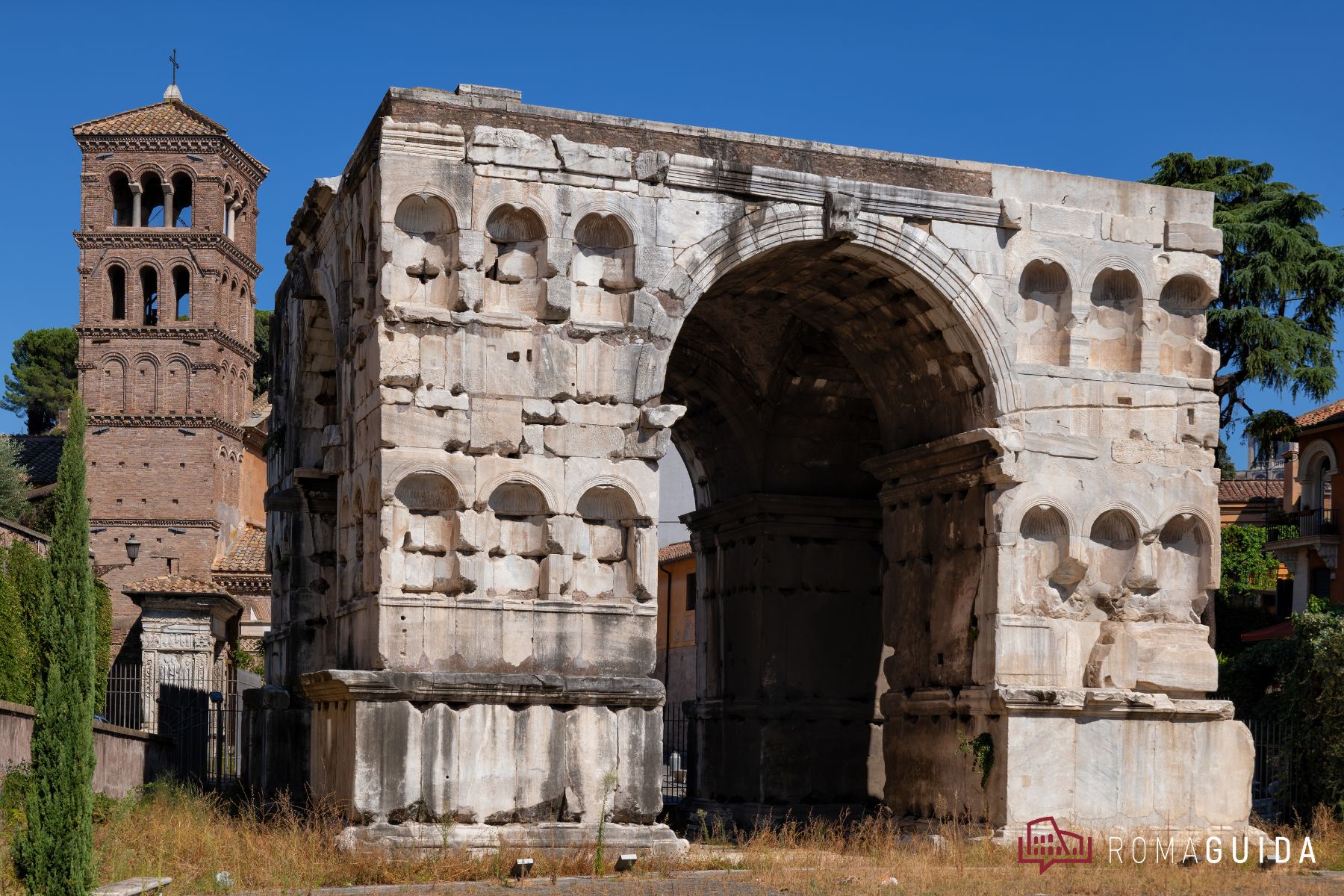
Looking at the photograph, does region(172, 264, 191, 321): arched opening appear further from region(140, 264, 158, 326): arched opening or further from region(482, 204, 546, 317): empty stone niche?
region(482, 204, 546, 317): empty stone niche

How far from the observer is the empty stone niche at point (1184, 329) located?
629 inches

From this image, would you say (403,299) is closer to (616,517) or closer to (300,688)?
(616,517)

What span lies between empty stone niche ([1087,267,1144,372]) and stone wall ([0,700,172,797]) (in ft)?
30.8

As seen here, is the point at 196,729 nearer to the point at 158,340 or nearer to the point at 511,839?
the point at 511,839

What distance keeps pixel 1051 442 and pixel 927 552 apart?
66.5 inches

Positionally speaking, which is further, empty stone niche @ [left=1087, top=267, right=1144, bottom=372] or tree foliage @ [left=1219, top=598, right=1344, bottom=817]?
tree foliage @ [left=1219, top=598, right=1344, bottom=817]

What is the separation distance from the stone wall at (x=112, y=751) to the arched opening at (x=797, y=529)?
633 centimetres

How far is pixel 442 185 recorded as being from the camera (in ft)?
45.8

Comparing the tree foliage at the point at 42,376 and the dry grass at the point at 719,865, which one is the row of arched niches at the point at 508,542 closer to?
the dry grass at the point at 719,865

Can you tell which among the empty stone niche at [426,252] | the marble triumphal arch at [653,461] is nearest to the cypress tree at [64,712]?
the marble triumphal arch at [653,461]

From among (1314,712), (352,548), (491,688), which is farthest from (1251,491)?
(491,688)

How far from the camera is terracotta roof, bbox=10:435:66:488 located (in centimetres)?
5550

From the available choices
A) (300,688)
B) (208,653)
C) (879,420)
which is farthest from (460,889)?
(208,653)

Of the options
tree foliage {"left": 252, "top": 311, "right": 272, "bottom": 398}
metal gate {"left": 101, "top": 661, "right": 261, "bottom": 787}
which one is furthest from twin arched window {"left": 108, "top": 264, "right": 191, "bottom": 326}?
metal gate {"left": 101, "top": 661, "right": 261, "bottom": 787}
